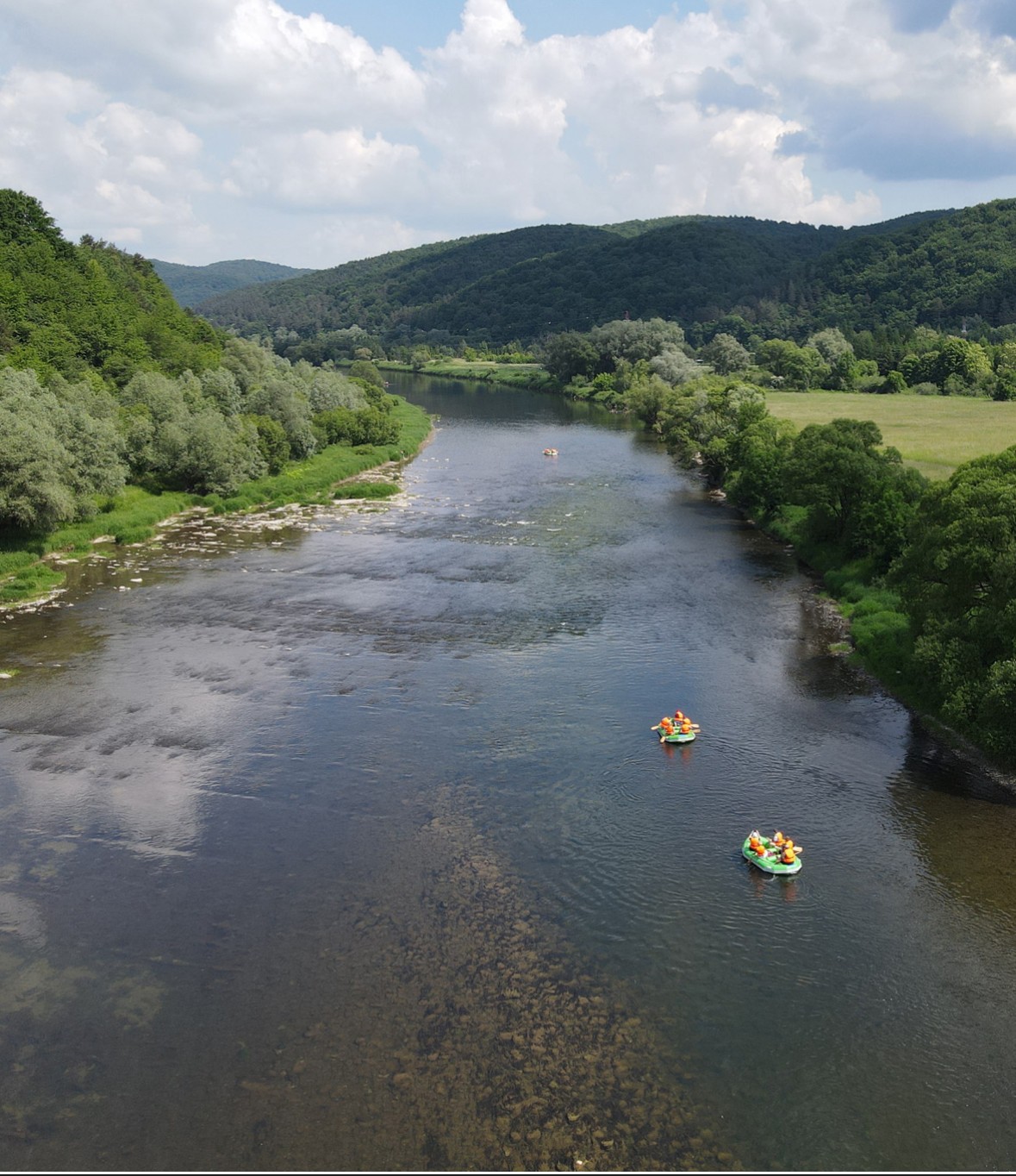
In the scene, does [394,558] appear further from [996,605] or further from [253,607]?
[996,605]

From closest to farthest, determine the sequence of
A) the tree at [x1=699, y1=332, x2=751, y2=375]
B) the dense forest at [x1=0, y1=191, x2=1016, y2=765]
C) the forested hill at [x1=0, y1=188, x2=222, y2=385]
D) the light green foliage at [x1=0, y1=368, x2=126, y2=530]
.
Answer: the dense forest at [x1=0, y1=191, x2=1016, y2=765], the light green foliage at [x1=0, y1=368, x2=126, y2=530], the forested hill at [x1=0, y1=188, x2=222, y2=385], the tree at [x1=699, y1=332, x2=751, y2=375]

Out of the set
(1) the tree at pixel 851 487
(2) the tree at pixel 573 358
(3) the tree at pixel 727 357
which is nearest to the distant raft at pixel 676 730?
(1) the tree at pixel 851 487

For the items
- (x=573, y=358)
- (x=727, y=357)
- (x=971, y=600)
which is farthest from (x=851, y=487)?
(x=573, y=358)

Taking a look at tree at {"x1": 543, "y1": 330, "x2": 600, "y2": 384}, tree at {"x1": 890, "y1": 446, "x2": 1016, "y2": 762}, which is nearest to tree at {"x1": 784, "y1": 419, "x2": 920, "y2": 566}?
tree at {"x1": 890, "y1": 446, "x2": 1016, "y2": 762}

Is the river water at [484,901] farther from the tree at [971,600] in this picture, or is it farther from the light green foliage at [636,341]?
the light green foliage at [636,341]

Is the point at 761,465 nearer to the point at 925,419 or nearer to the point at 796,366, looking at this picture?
the point at 925,419

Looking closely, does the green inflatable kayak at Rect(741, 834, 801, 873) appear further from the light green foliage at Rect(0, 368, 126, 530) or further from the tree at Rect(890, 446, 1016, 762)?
the light green foliage at Rect(0, 368, 126, 530)
